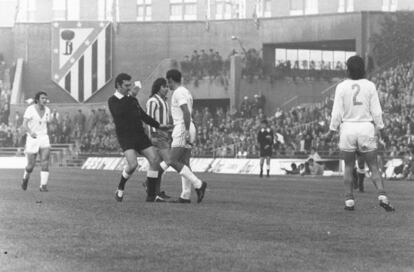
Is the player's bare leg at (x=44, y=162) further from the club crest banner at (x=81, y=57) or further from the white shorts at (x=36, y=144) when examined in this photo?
the club crest banner at (x=81, y=57)

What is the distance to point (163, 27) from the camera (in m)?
74.6

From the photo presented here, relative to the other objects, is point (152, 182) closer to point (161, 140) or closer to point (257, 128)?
point (161, 140)

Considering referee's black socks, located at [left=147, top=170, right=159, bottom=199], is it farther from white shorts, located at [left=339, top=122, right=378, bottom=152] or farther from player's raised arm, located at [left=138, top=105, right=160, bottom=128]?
white shorts, located at [left=339, top=122, right=378, bottom=152]

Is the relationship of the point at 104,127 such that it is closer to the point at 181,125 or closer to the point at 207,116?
the point at 207,116

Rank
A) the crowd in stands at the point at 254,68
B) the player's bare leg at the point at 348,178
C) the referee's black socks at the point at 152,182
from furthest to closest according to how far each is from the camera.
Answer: the crowd in stands at the point at 254,68, the referee's black socks at the point at 152,182, the player's bare leg at the point at 348,178

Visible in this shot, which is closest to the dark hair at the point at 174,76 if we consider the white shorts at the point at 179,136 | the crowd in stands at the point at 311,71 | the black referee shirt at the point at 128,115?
the white shorts at the point at 179,136

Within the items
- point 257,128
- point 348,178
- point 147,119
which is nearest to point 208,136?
point 257,128

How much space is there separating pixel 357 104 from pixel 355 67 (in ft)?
1.79

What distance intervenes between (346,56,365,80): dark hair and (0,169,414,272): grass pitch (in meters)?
2.02

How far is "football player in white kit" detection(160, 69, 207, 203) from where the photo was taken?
1734 cm

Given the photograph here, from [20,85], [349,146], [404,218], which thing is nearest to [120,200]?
[349,146]

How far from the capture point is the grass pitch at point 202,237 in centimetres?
908

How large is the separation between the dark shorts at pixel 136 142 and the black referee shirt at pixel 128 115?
7 centimetres

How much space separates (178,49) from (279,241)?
63138 millimetres
